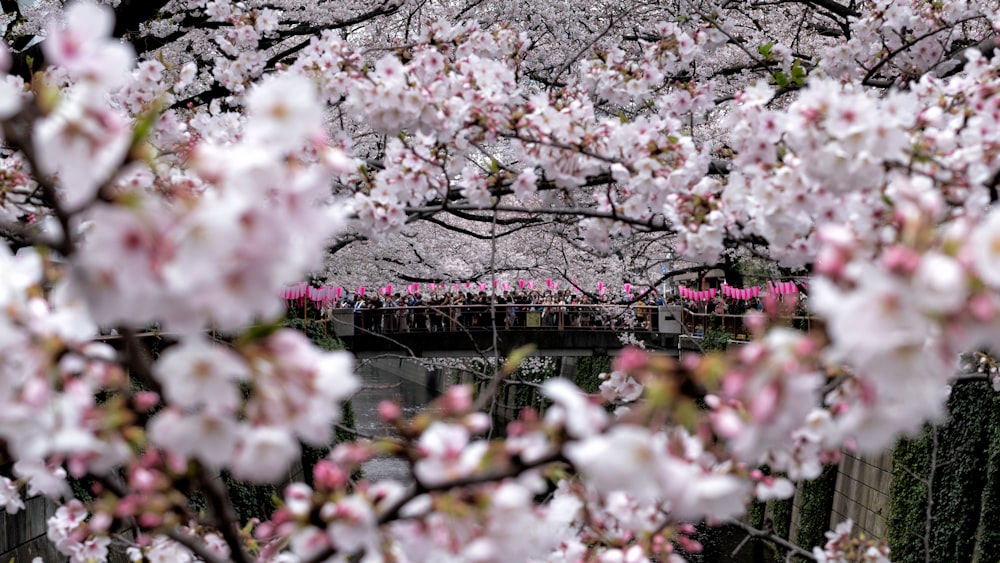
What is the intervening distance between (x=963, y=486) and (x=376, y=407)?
19714mm

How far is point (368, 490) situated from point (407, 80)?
2368mm

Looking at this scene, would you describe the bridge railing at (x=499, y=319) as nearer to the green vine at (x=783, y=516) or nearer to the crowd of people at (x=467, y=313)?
the crowd of people at (x=467, y=313)

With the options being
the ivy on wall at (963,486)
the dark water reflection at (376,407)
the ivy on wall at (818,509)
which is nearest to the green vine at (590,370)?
the dark water reflection at (376,407)

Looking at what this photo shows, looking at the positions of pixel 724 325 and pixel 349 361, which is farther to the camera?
pixel 724 325

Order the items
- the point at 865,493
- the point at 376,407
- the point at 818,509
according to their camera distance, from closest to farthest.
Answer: the point at 865,493, the point at 818,509, the point at 376,407

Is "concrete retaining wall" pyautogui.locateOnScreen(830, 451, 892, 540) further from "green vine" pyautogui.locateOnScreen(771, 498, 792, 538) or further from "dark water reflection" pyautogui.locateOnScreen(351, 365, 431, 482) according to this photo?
"dark water reflection" pyautogui.locateOnScreen(351, 365, 431, 482)

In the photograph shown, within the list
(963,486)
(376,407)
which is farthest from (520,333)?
(963,486)

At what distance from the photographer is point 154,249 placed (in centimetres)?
94

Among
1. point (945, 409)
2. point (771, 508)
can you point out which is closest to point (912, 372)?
point (945, 409)

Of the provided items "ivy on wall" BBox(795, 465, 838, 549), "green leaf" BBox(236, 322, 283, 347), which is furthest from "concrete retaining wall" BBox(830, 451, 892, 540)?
"green leaf" BBox(236, 322, 283, 347)

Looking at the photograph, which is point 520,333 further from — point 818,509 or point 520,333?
point 818,509

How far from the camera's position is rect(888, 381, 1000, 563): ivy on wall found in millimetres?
10016

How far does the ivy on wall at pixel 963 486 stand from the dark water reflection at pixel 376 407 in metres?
6.84

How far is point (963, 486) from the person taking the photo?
34.3 ft
